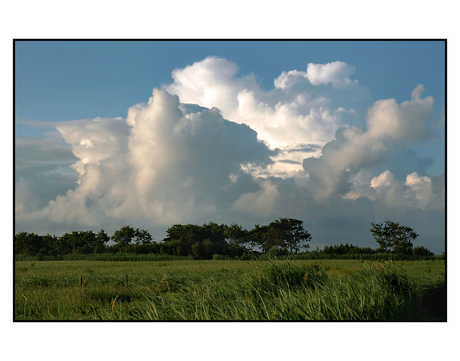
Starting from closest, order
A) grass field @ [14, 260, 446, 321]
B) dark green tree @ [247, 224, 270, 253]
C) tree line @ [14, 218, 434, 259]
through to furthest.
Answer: grass field @ [14, 260, 446, 321] → tree line @ [14, 218, 434, 259] → dark green tree @ [247, 224, 270, 253]

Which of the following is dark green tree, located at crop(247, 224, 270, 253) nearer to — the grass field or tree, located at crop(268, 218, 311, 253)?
tree, located at crop(268, 218, 311, 253)

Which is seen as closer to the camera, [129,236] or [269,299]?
[269,299]

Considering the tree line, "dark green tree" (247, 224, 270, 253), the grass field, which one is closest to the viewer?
the grass field

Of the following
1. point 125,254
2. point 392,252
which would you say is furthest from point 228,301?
point 125,254

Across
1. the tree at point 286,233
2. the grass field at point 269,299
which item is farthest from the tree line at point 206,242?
the grass field at point 269,299

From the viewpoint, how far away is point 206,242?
3475 cm

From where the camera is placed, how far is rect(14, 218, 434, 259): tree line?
2445 centimetres

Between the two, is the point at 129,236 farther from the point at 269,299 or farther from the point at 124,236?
the point at 269,299

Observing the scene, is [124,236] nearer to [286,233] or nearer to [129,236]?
[129,236]

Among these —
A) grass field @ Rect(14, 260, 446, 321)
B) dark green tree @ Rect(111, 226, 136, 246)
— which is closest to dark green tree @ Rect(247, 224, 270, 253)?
dark green tree @ Rect(111, 226, 136, 246)

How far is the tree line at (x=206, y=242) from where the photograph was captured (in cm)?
2445

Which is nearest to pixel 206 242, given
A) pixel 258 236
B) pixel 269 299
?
pixel 258 236

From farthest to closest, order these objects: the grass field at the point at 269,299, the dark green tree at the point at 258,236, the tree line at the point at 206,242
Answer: the dark green tree at the point at 258,236
the tree line at the point at 206,242
the grass field at the point at 269,299

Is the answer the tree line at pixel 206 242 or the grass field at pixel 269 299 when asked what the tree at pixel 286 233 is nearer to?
the tree line at pixel 206 242
